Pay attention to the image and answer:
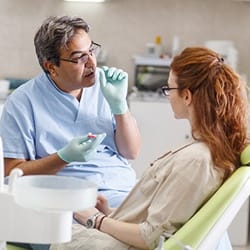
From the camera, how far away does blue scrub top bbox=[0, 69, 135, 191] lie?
2135mm

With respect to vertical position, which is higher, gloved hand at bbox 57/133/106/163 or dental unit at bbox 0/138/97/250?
dental unit at bbox 0/138/97/250

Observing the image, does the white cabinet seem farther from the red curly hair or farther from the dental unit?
the dental unit

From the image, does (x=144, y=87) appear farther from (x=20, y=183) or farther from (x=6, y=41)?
(x=20, y=183)

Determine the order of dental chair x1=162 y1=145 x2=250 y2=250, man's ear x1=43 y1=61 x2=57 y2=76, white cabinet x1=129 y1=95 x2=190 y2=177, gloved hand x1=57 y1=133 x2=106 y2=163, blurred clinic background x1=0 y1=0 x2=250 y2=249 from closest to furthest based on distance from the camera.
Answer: dental chair x1=162 y1=145 x2=250 y2=250
gloved hand x1=57 y1=133 x2=106 y2=163
man's ear x1=43 y1=61 x2=57 y2=76
white cabinet x1=129 y1=95 x2=190 y2=177
blurred clinic background x1=0 y1=0 x2=250 y2=249

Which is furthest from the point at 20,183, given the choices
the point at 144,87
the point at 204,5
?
the point at 204,5

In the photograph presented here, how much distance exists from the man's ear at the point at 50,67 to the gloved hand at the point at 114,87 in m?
0.20

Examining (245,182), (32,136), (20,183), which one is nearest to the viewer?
(20,183)

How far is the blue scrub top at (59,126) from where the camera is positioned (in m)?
2.13

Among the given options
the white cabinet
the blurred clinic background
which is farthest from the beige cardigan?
the blurred clinic background

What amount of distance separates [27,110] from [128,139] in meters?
0.41

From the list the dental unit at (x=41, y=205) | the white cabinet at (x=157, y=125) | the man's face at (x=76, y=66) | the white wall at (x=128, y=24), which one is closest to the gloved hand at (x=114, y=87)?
the man's face at (x=76, y=66)

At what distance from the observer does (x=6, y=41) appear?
4.35m

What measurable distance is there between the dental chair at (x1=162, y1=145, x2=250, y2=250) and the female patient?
0.22 feet

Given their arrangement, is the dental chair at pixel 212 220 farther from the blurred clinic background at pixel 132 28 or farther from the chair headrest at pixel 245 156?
the blurred clinic background at pixel 132 28
